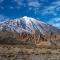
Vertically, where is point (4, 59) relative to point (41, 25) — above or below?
below

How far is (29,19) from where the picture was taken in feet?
644

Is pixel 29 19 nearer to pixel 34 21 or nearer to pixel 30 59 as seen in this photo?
pixel 34 21

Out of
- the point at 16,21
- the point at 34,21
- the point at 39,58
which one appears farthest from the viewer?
the point at 34,21

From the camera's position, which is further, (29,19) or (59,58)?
(29,19)

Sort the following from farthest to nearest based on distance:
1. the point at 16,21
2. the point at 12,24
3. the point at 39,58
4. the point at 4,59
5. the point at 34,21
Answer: the point at 34,21, the point at 16,21, the point at 12,24, the point at 39,58, the point at 4,59

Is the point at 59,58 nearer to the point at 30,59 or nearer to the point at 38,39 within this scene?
the point at 30,59

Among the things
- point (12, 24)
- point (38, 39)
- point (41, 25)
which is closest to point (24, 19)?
point (41, 25)

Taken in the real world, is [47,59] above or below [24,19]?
below

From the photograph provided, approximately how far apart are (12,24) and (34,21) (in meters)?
34.4

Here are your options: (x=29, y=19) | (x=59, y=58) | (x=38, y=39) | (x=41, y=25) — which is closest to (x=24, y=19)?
(x=29, y=19)

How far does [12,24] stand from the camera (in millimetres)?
A: 163875

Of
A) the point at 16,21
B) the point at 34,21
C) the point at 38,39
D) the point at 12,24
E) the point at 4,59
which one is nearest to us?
the point at 4,59

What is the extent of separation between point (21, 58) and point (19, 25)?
480 ft

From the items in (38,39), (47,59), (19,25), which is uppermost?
(19,25)
